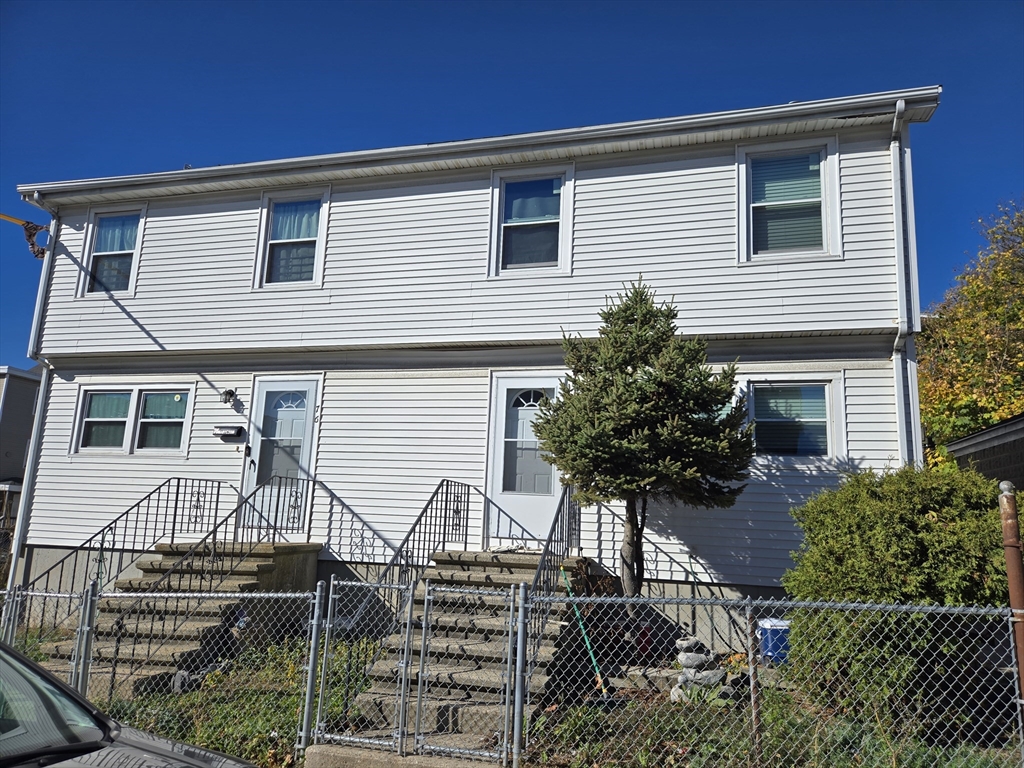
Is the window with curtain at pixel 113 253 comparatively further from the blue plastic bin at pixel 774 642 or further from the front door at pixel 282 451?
the blue plastic bin at pixel 774 642

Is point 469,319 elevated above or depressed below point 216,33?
below

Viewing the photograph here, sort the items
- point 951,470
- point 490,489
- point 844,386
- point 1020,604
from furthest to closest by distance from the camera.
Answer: point 490,489 < point 844,386 < point 951,470 < point 1020,604

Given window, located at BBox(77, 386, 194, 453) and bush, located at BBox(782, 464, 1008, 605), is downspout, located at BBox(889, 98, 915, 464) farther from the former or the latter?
window, located at BBox(77, 386, 194, 453)

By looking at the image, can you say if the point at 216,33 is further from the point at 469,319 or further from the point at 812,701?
the point at 812,701

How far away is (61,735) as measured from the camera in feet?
10.8

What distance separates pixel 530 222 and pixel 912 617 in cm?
686

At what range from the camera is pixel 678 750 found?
213 inches

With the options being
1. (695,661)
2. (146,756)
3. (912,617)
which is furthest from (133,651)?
(912,617)

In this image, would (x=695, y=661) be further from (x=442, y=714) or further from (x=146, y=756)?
(x=146, y=756)

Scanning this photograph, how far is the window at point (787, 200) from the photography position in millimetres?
9336

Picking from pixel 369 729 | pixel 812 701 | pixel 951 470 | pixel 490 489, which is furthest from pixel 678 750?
pixel 490 489

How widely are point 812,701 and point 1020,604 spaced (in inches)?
72.6

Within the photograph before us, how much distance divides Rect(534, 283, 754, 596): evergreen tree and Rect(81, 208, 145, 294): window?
8034mm

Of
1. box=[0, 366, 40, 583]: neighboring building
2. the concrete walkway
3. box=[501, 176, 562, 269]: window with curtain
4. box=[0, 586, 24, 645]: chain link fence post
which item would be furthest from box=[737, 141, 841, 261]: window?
box=[0, 366, 40, 583]: neighboring building
